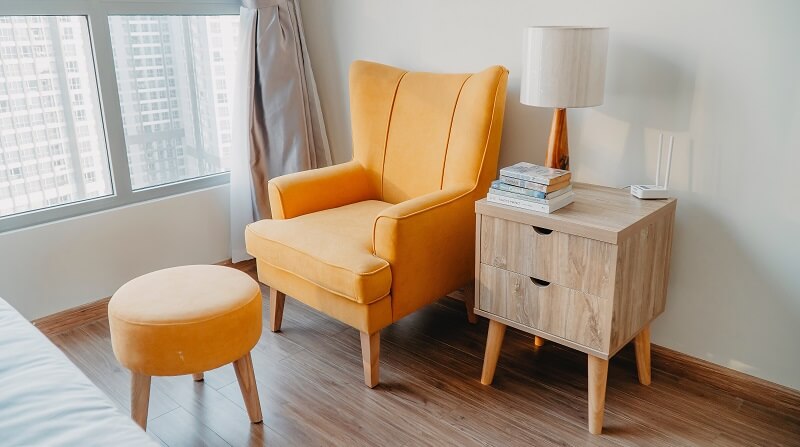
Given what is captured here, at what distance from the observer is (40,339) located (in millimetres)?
1273

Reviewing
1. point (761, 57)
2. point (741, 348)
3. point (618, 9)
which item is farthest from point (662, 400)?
point (618, 9)

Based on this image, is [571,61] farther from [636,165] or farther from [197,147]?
[197,147]

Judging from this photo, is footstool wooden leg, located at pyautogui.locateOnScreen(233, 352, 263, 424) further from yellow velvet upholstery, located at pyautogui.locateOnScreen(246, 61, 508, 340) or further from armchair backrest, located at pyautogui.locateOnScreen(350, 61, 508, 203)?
armchair backrest, located at pyautogui.locateOnScreen(350, 61, 508, 203)

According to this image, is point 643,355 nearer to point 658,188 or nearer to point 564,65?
point 658,188

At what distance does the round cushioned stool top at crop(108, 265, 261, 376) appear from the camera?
1735 millimetres

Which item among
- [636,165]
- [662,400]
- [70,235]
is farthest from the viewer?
[70,235]

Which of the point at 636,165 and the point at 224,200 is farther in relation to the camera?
the point at 224,200

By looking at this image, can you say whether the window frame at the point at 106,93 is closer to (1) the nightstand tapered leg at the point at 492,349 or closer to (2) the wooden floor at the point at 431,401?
(2) the wooden floor at the point at 431,401

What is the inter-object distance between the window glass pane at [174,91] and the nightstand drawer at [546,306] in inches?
68.1

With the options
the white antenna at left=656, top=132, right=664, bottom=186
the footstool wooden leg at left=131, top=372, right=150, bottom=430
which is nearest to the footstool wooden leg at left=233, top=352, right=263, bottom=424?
the footstool wooden leg at left=131, top=372, right=150, bottom=430

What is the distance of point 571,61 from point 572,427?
1.12 metres

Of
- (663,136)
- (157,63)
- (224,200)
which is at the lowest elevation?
(224,200)

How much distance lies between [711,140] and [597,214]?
0.50 m

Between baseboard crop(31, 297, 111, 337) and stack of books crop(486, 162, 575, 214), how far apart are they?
176cm
